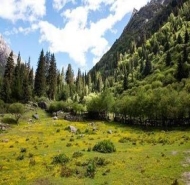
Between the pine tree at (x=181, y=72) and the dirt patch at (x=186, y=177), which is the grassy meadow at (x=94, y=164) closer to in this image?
the dirt patch at (x=186, y=177)

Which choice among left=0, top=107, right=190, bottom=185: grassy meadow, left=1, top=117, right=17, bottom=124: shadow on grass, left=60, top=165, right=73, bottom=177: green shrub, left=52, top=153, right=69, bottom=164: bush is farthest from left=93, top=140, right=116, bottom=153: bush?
left=1, top=117, right=17, bottom=124: shadow on grass

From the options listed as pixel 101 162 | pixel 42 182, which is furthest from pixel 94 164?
pixel 42 182

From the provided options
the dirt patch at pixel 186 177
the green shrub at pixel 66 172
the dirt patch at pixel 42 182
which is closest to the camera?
the dirt patch at pixel 186 177

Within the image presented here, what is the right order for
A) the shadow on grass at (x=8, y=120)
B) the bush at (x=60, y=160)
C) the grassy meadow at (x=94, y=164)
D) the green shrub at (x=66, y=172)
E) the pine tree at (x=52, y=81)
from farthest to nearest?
the pine tree at (x=52, y=81) → the shadow on grass at (x=8, y=120) → the bush at (x=60, y=160) → the green shrub at (x=66, y=172) → the grassy meadow at (x=94, y=164)

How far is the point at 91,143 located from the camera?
2522 inches

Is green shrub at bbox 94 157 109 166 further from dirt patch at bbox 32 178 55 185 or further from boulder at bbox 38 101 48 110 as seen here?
boulder at bbox 38 101 48 110

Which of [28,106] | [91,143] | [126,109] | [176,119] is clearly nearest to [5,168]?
[91,143]

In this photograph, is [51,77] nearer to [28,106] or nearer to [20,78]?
[20,78]

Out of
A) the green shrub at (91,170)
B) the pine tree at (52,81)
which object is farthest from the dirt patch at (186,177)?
the pine tree at (52,81)

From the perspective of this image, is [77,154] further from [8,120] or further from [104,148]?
[8,120]

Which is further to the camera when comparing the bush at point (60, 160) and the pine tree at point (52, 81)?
the pine tree at point (52, 81)

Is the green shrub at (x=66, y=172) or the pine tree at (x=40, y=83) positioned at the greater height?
the pine tree at (x=40, y=83)

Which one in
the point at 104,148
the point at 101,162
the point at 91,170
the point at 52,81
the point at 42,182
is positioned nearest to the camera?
the point at 42,182

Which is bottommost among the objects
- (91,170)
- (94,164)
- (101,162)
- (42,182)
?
(42,182)
